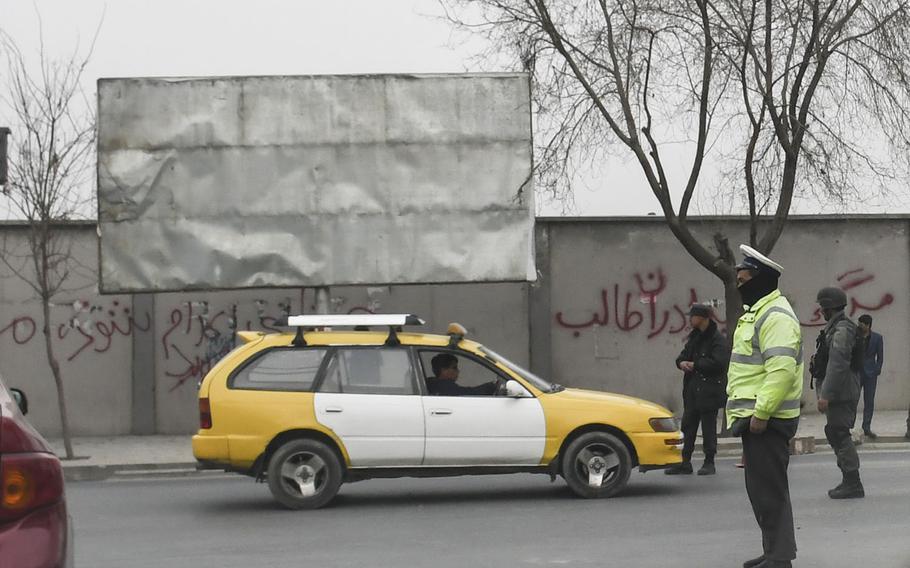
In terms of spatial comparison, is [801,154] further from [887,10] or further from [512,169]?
[512,169]

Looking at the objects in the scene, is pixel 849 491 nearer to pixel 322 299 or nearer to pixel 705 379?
pixel 705 379

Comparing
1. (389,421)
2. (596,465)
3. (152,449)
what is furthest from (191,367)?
(596,465)

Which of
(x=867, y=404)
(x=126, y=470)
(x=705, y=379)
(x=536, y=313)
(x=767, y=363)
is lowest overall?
(x=126, y=470)

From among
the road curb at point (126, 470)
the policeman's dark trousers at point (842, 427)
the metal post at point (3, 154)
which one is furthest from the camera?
the road curb at point (126, 470)

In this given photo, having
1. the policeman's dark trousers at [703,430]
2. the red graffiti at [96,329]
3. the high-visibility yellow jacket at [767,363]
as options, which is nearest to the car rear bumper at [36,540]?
the high-visibility yellow jacket at [767,363]

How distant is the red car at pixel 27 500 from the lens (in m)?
3.90

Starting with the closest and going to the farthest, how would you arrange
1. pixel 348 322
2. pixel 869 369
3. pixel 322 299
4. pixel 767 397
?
pixel 767 397
pixel 348 322
pixel 869 369
pixel 322 299

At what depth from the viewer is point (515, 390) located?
11.7 metres

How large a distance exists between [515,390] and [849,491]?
294 cm

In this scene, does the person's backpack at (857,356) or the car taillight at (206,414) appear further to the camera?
the person's backpack at (857,356)

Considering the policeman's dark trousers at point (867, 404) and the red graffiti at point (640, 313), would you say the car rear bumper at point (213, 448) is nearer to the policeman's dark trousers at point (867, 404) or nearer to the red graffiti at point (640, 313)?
the policeman's dark trousers at point (867, 404)

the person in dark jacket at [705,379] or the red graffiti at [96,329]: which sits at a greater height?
the red graffiti at [96,329]

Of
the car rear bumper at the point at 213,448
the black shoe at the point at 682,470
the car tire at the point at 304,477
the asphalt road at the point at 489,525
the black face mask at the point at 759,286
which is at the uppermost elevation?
the black face mask at the point at 759,286

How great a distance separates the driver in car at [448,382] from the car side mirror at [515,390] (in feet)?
0.64
